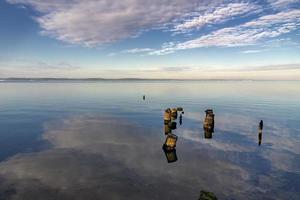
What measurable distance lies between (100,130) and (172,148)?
50.6ft

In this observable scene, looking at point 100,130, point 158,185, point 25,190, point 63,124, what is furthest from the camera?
point 63,124

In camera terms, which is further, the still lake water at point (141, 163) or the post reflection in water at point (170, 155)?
the post reflection in water at point (170, 155)

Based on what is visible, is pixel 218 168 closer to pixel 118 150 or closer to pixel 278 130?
pixel 118 150

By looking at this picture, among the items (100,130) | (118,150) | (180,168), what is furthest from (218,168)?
(100,130)

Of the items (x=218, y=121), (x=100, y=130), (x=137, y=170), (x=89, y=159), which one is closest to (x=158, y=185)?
(x=137, y=170)

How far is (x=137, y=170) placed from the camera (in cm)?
2433

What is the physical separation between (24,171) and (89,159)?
605 cm

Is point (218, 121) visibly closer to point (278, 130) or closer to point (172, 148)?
point (278, 130)

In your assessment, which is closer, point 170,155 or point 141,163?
point 141,163

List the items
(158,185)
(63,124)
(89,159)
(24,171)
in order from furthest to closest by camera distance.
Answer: (63,124), (89,159), (24,171), (158,185)

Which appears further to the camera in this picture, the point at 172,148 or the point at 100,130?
the point at 100,130

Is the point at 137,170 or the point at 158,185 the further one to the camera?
the point at 137,170

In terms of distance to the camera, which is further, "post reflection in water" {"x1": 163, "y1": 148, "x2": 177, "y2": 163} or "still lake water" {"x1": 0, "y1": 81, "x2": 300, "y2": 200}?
"post reflection in water" {"x1": 163, "y1": 148, "x2": 177, "y2": 163}

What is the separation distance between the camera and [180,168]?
2506cm
